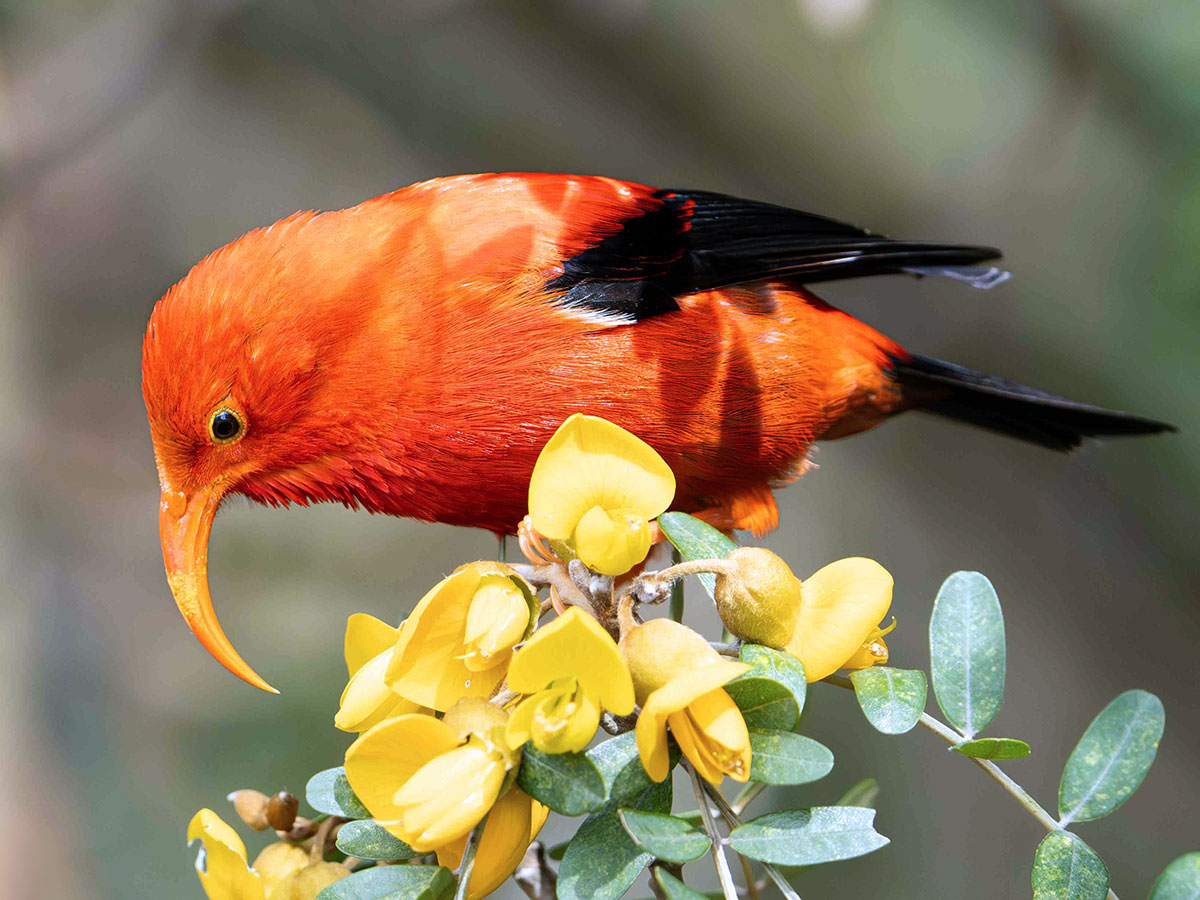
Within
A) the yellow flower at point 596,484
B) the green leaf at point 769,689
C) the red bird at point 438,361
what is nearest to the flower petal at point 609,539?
the yellow flower at point 596,484

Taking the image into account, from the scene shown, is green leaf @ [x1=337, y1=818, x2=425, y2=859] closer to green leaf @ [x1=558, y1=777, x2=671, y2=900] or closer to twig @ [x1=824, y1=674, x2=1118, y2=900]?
green leaf @ [x1=558, y1=777, x2=671, y2=900]

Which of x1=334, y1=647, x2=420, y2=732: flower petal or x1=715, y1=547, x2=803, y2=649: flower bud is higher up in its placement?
x1=715, y1=547, x2=803, y2=649: flower bud

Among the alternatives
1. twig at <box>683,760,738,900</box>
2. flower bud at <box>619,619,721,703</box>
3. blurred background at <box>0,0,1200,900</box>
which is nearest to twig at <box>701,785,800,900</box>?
twig at <box>683,760,738,900</box>

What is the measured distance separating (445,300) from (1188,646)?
8.79ft

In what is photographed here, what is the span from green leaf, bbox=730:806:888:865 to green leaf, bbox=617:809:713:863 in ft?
0.13

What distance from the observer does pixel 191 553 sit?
1.19 metres

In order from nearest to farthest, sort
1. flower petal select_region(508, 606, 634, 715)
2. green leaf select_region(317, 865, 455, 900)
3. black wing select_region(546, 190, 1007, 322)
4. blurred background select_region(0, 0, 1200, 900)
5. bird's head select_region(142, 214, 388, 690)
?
1. flower petal select_region(508, 606, 634, 715)
2. green leaf select_region(317, 865, 455, 900)
3. bird's head select_region(142, 214, 388, 690)
4. black wing select_region(546, 190, 1007, 322)
5. blurred background select_region(0, 0, 1200, 900)

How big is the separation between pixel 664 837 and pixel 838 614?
0.65ft

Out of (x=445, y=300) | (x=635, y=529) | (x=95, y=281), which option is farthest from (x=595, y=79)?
(x=635, y=529)

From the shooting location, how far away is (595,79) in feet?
9.98

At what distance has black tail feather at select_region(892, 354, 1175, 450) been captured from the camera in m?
1.62

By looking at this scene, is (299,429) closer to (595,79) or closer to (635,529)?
(635,529)

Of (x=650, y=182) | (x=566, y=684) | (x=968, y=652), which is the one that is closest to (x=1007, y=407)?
(x=968, y=652)

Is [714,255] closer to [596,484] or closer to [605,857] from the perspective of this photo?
[596,484]
